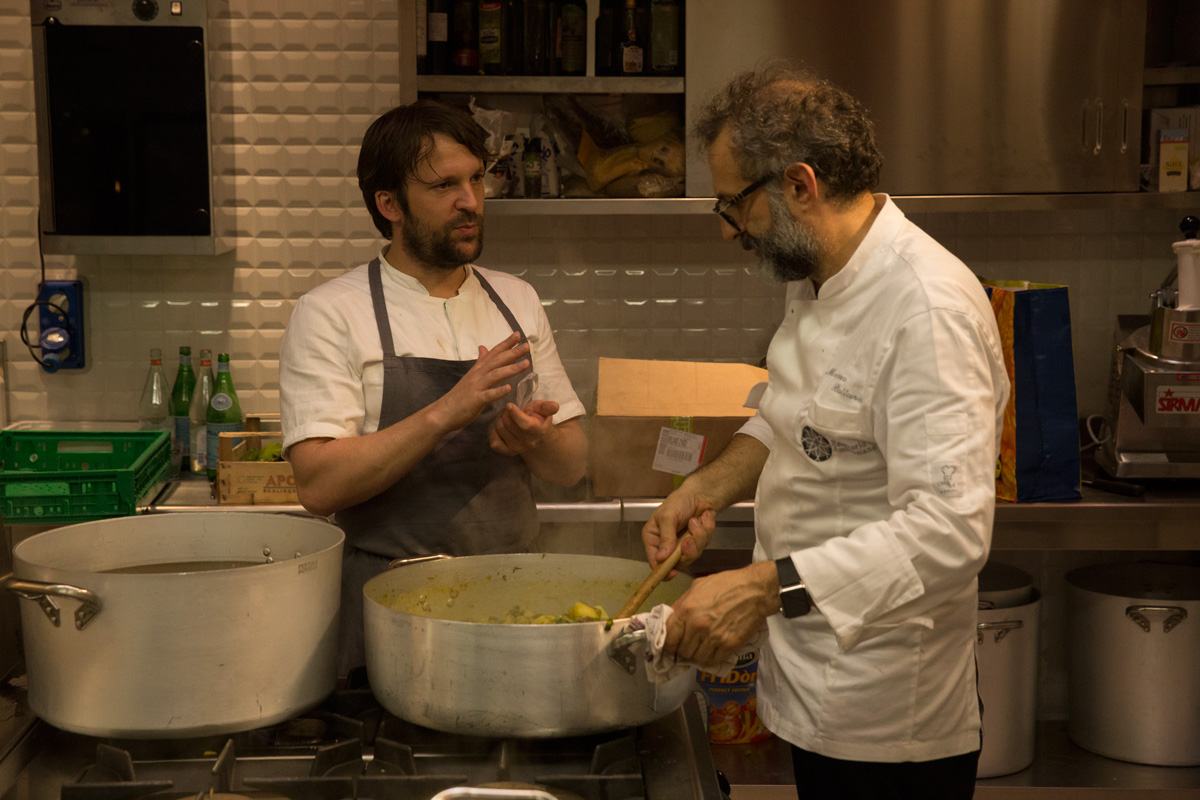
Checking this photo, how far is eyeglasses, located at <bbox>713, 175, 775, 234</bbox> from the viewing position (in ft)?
5.16

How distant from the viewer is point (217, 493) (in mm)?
2848

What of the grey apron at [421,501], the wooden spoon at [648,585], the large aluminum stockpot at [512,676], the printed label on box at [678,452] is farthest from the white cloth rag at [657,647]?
A: the printed label on box at [678,452]

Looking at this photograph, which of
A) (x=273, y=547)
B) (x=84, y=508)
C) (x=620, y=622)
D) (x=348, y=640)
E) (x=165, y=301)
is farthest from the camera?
(x=165, y=301)

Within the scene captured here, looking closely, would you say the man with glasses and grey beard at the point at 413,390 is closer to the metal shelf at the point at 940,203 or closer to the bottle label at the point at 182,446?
the metal shelf at the point at 940,203

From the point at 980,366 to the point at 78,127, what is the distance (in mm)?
2484

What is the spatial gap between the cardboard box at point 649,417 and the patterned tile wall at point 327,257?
52 centimetres

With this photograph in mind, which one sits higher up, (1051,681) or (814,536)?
(814,536)

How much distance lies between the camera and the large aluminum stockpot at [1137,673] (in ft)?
9.80

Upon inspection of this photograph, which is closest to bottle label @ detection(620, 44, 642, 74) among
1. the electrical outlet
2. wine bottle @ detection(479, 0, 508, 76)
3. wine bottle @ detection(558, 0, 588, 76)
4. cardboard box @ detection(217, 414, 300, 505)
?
wine bottle @ detection(558, 0, 588, 76)

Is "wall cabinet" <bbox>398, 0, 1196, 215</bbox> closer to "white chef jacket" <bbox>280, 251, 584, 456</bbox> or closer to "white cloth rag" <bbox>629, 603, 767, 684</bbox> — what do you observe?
"white chef jacket" <bbox>280, 251, 584, 456</bbox>

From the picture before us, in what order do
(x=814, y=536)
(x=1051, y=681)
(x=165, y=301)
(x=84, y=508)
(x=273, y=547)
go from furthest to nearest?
(x=1051, y=681), (x=165, y=301), (x=84, y=508), (x=814, y=536), (x=273, y=547)

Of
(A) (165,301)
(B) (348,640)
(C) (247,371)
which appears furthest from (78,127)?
(B) (348,640)

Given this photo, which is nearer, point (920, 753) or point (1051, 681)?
point (920, 753)

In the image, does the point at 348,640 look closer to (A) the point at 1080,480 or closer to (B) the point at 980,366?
(B) the point at 980,366
